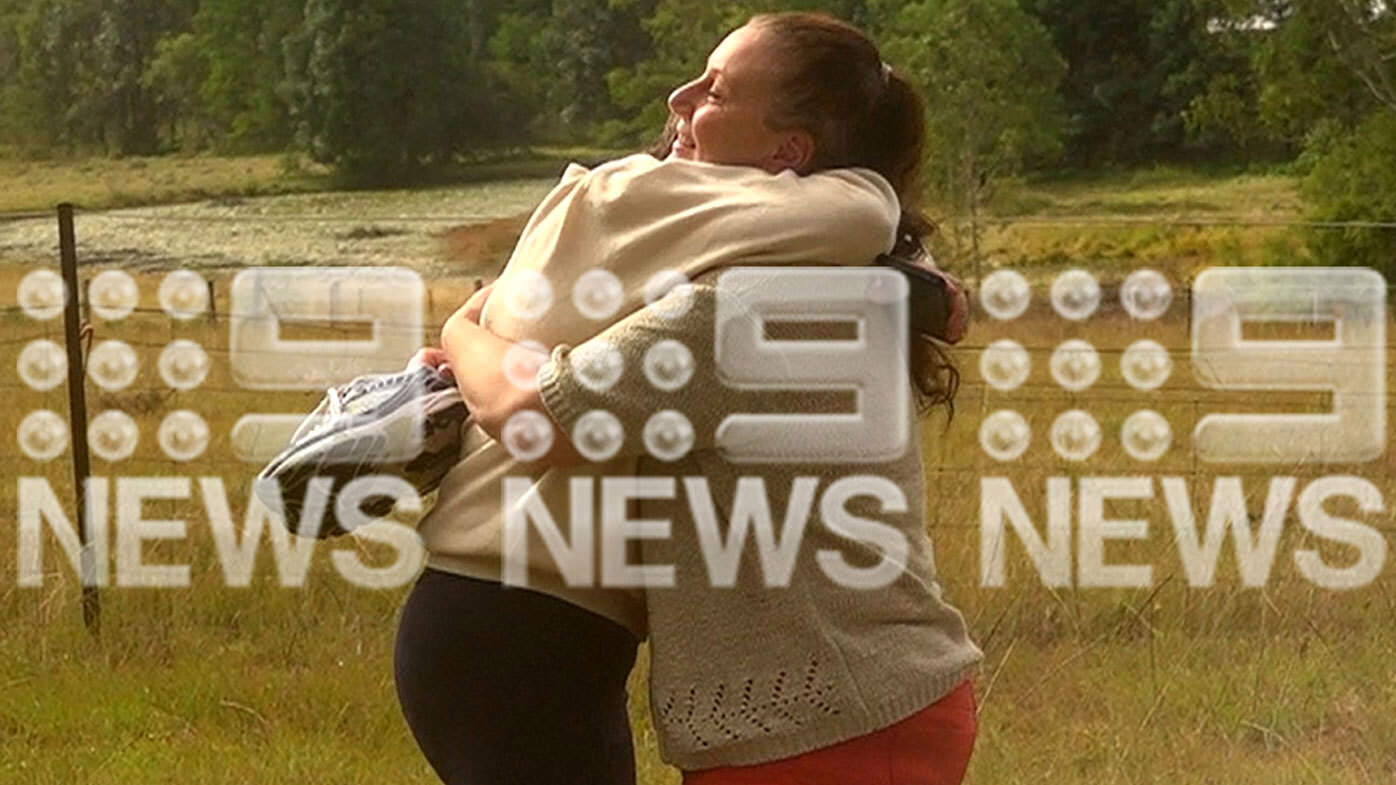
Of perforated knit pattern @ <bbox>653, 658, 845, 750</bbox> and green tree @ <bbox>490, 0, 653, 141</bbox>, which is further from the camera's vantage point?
green tree @ <bbox>490, 0, 653, 141</bbox>

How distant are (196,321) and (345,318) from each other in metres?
0.17

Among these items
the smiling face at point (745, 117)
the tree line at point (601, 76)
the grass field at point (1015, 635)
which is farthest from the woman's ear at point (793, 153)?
the grass field at point (1015, 635)

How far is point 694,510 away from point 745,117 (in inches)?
8.1

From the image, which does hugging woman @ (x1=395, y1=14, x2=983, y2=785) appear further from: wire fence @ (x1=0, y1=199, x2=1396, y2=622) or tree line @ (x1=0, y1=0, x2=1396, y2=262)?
wire fence @ (x1=0, y1=199, x2=1396, y2=622)

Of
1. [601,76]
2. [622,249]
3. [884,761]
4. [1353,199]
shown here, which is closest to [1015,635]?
[1353,199]

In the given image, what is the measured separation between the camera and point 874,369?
0.96 metres

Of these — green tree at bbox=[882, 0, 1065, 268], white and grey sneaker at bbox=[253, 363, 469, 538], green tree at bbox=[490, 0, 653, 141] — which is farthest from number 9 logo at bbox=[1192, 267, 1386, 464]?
white and grey sneaker at bbox=[253, 363, 469, 538]

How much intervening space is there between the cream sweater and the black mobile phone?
0.02 m

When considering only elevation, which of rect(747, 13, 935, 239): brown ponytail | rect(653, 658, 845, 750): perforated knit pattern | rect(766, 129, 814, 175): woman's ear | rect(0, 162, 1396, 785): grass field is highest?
rect(747, 13, 935, 239): brown ponytail

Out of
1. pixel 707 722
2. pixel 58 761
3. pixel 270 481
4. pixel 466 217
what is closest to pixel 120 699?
pixel 58 761

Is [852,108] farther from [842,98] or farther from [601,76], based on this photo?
[601,76]

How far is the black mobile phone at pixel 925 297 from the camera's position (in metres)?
0.96

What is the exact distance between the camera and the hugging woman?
93 cm
